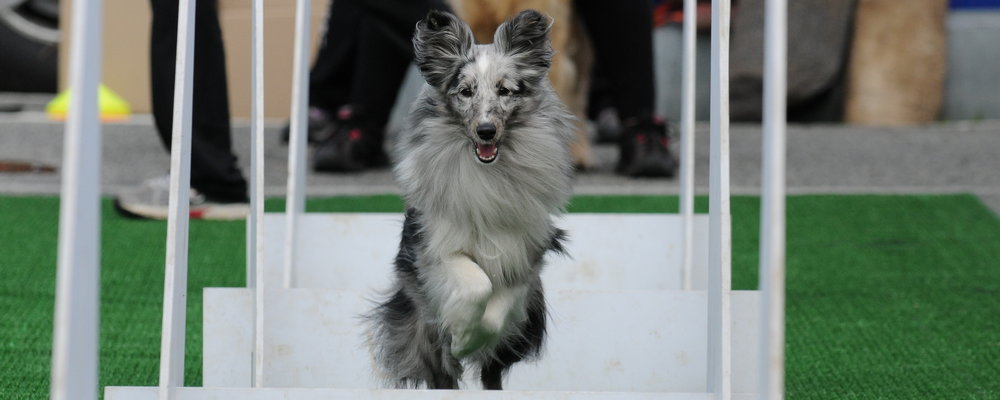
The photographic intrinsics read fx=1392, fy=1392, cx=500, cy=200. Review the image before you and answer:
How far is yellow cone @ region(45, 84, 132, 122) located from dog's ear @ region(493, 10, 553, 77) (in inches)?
242

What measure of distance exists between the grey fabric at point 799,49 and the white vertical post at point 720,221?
5.92 metres

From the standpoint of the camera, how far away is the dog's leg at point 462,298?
2.92m

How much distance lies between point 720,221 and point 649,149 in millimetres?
3981

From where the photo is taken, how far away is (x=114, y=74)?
357 inches

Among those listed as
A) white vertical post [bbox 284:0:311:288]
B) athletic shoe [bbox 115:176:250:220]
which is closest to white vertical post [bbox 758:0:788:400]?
white vertical post [bbox 284:0:311:288]

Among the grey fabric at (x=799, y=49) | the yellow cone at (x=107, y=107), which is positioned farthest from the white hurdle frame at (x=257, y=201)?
the grey fabric at (x=799, y=49)

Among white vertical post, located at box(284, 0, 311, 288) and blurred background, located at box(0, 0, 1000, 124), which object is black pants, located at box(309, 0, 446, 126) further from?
white vertical post, located at box(284, 0, 311, 288)

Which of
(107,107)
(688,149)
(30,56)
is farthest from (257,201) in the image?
(30,56)

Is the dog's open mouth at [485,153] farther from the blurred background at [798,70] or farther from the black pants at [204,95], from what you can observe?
the blurred background at [798,70]

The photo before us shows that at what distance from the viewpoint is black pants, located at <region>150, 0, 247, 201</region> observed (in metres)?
5.34

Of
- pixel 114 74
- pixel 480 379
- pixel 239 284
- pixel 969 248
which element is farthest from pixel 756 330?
pixel 114 74

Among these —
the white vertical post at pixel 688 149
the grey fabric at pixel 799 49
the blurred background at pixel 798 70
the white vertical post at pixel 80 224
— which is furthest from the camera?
the grey fabric at pixel 799 49

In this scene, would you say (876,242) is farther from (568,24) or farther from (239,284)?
(239,284)

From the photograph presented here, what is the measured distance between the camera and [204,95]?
18.1 feet
